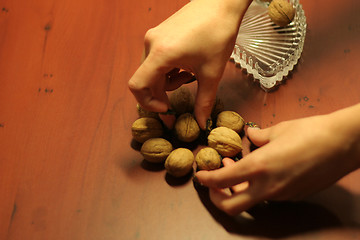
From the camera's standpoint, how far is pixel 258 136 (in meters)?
0.71

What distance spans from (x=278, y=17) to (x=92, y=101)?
22.6 inches

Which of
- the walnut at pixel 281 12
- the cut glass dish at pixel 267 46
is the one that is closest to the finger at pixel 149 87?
the cut glass dish at pixel 267 46

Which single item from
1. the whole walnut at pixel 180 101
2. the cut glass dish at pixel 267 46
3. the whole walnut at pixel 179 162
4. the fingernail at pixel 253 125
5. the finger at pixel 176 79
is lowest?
the whole walnut at pixel 179 162

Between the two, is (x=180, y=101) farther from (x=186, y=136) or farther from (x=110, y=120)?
(x=110, y=120)

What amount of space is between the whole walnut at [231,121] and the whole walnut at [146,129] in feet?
0.48

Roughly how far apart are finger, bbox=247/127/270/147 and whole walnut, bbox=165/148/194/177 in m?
0.14

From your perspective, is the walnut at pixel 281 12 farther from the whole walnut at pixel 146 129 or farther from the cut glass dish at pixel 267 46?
the whole walnut at pixel 146 129

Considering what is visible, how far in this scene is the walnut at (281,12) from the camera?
0.92 metres

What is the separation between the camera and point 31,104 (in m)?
0.92

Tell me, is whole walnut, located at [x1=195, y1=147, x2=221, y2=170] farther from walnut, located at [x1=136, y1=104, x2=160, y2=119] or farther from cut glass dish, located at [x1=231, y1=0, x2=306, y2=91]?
cut glass dish, located at [x1=231, y1=0, x2=306, y2=91]

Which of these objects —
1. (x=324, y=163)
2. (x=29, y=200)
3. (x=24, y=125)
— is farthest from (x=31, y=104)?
(x=324, y=163)

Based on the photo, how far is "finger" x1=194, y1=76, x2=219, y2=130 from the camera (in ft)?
2.27

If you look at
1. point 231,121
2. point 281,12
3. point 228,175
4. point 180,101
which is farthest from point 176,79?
point 281,12

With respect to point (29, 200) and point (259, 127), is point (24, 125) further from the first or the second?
point (259, 127)
